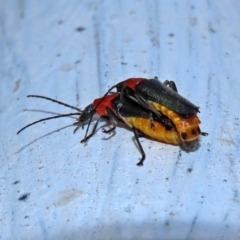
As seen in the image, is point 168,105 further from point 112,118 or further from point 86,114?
point 86,114

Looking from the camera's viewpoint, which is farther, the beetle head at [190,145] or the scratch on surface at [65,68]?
the scratch on surface at [65,68]

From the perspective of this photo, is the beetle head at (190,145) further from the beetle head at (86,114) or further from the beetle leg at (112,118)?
the beetle head at (86,114)

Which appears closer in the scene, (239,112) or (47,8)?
(239,112)

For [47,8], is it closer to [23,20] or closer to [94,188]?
[23,20]

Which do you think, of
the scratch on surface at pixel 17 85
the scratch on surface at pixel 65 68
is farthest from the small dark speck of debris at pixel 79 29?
the scratch on surface at pixel 17 85

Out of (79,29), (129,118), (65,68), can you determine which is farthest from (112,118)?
(79,29)

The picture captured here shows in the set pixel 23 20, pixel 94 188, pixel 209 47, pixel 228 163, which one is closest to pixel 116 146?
pixel 94 188
